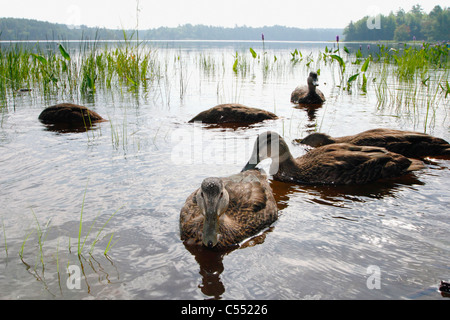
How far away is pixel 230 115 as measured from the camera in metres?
9.78

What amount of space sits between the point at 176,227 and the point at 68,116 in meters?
5.83

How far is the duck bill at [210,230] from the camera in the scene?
4012mm

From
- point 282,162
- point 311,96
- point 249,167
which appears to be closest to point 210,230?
point 249,167

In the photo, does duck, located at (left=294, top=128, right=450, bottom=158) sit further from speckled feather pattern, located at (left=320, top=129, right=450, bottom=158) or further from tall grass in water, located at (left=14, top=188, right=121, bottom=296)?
tall grass in water, located at (left=14, top=188, right=121, bottom=296)

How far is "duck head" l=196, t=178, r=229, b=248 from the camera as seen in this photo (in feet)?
13.1

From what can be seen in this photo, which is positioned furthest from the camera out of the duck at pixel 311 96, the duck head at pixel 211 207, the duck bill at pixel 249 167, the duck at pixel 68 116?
the duck at pixel 311 96

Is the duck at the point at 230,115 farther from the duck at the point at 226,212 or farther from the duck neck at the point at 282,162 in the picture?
the duck at the point at 226,212

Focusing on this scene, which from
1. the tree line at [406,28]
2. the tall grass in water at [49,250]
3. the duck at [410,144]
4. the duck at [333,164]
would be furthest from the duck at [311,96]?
the tree line at [406,28]

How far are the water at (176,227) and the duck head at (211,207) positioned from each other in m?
0.18

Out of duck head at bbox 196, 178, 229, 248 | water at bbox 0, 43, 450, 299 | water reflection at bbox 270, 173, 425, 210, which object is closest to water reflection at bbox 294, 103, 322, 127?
water at bbox 0, 43, 450, 299

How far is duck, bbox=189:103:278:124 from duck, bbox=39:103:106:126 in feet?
7.60

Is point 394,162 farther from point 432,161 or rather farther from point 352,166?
point 432,161

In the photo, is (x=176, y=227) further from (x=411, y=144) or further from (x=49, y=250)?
(x=411, y=144)
